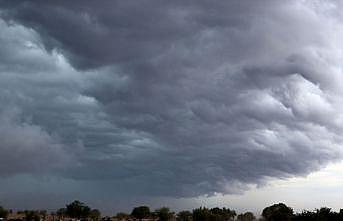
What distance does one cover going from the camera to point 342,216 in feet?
535

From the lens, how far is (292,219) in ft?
625

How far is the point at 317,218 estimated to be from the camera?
551 ft

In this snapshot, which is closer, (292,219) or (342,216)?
(342,216)

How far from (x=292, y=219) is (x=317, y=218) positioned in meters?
23.3

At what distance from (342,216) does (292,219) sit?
29988 mm

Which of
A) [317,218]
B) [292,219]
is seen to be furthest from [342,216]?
[292,219]

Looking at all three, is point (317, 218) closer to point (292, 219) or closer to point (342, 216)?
point (342, 216)

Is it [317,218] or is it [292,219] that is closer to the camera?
[317,218]
